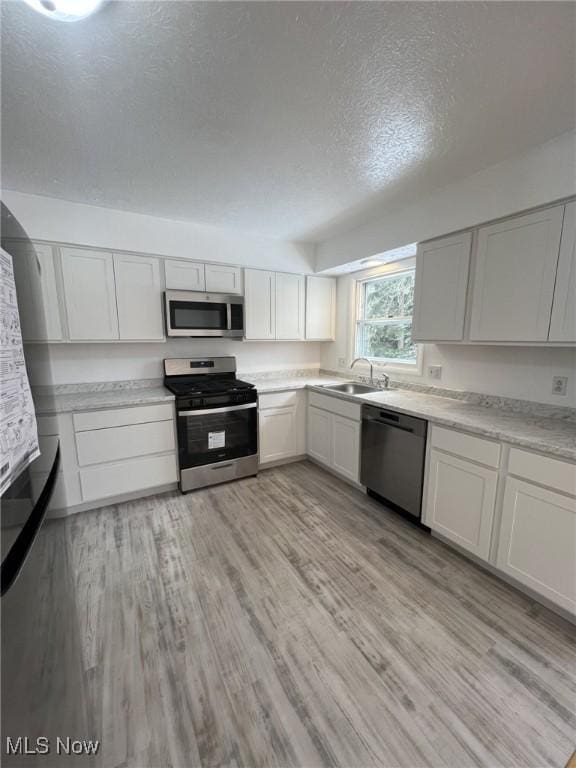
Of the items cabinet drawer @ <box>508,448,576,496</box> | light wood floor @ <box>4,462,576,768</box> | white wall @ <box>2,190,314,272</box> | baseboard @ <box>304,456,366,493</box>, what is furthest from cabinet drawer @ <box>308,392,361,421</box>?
white wall @ <box>2,190,314,272</box>

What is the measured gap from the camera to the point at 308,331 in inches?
148

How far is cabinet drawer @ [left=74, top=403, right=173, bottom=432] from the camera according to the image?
96.0 inches

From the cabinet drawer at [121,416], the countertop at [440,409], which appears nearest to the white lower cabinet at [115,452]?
the cabinet drawer at [121,416]

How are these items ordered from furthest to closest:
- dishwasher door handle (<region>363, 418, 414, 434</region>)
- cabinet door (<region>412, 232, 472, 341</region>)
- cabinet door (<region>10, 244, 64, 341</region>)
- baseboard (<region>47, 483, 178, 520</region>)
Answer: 1. baseboard (<region>47, 483, 178, 520</region>)
2. dishwasher door handle (<region>363, 418, 414, 434</region>)
3. cabinet door (<region>412, 232, 472, 341</region>)
4. cabinet door (<region>10, 244, 64, 341</region>)

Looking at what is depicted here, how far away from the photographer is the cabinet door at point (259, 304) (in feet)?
10.8

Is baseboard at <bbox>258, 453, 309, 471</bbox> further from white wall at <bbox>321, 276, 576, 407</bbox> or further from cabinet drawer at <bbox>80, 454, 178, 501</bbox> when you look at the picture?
white wall at <bbox>321, 276, 576, 407</bbox>

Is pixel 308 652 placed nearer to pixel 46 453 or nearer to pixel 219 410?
pixel 46 453

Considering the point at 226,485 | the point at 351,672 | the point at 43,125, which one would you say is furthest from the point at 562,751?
the point at 43,125

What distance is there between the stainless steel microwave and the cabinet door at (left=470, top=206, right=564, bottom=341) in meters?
2.10

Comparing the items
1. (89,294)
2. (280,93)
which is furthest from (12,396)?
(89,294)

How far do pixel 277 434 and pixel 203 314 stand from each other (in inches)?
57.4

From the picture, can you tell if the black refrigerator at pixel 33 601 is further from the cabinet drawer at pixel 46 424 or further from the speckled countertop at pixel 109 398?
the speckled countertop at pixel 109 398

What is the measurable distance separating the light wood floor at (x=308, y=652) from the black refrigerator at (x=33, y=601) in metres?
0.04

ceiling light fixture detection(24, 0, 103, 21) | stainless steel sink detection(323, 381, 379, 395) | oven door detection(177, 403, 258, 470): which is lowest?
oven door detection(177, 403, 258, 470)
